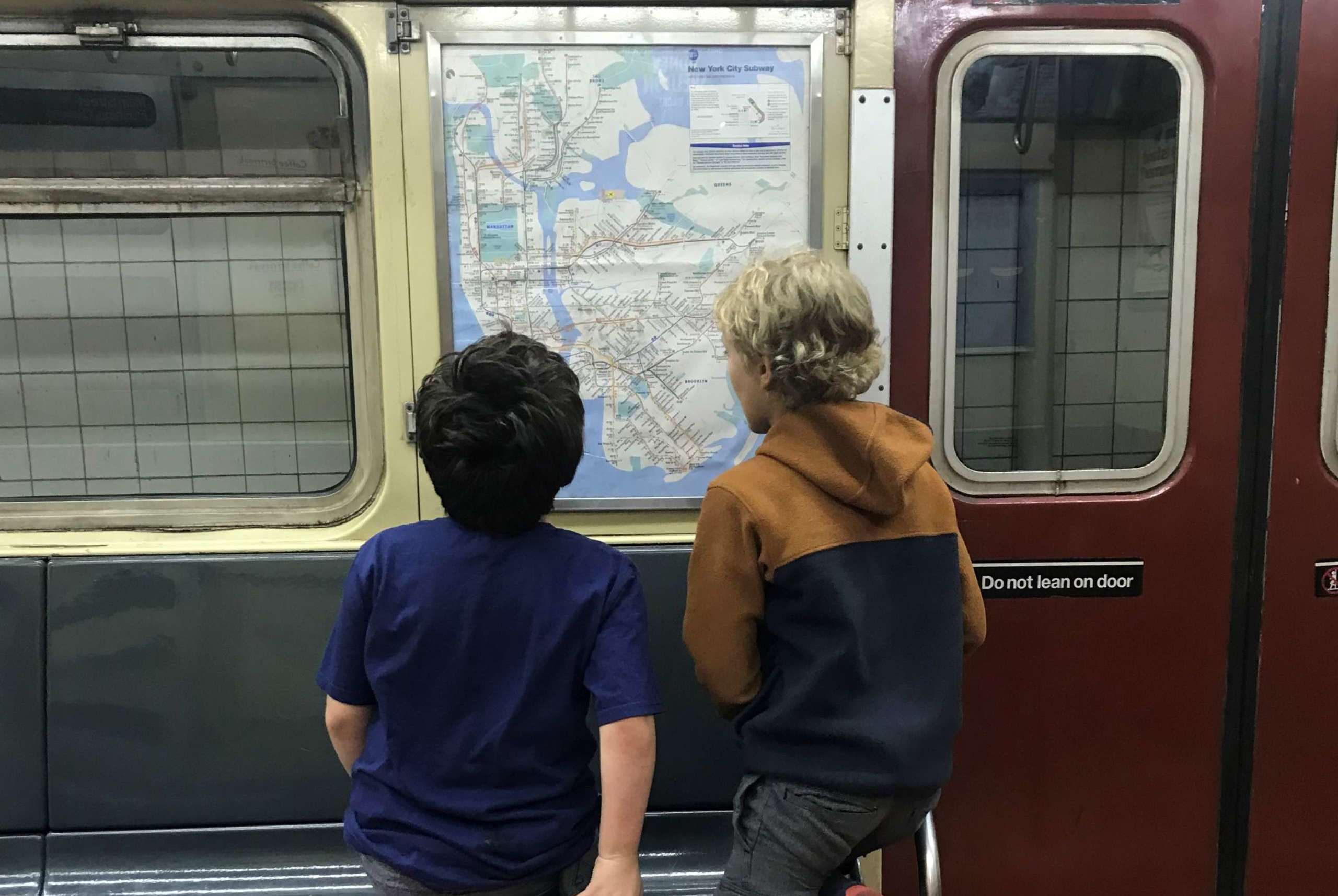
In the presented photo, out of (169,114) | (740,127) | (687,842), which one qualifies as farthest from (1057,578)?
(169,114)

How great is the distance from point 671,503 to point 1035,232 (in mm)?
1024

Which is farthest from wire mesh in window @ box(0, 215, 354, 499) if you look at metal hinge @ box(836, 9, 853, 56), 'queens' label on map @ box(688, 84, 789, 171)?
metal hinge @ box(836, 9, 853, 56)

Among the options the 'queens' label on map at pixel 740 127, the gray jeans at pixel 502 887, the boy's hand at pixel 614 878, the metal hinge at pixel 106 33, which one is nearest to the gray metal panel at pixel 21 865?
the gray jeans at pixel 502 887

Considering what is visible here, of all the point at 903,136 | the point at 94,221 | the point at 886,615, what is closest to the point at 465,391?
the point at 886,615

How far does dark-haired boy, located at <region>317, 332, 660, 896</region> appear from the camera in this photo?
50.4 inches

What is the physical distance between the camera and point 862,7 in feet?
6.37

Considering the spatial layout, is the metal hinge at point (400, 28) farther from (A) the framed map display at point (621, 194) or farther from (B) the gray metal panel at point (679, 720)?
(B) the gray metal panel at point (679, 720)

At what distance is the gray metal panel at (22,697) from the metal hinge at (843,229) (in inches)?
74.5

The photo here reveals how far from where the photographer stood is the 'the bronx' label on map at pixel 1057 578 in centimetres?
206

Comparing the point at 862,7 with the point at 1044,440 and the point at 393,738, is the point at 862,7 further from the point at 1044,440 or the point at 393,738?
the point at 393,738

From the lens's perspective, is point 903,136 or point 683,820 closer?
point 903,136

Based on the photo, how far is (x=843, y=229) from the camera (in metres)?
1.99

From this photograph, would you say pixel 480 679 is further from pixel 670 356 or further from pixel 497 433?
pixel 670 356

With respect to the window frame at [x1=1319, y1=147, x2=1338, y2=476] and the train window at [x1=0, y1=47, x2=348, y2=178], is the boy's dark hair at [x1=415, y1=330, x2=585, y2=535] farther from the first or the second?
the window frame at [x1=1319, y1=147, x2=1338, y2=476]
